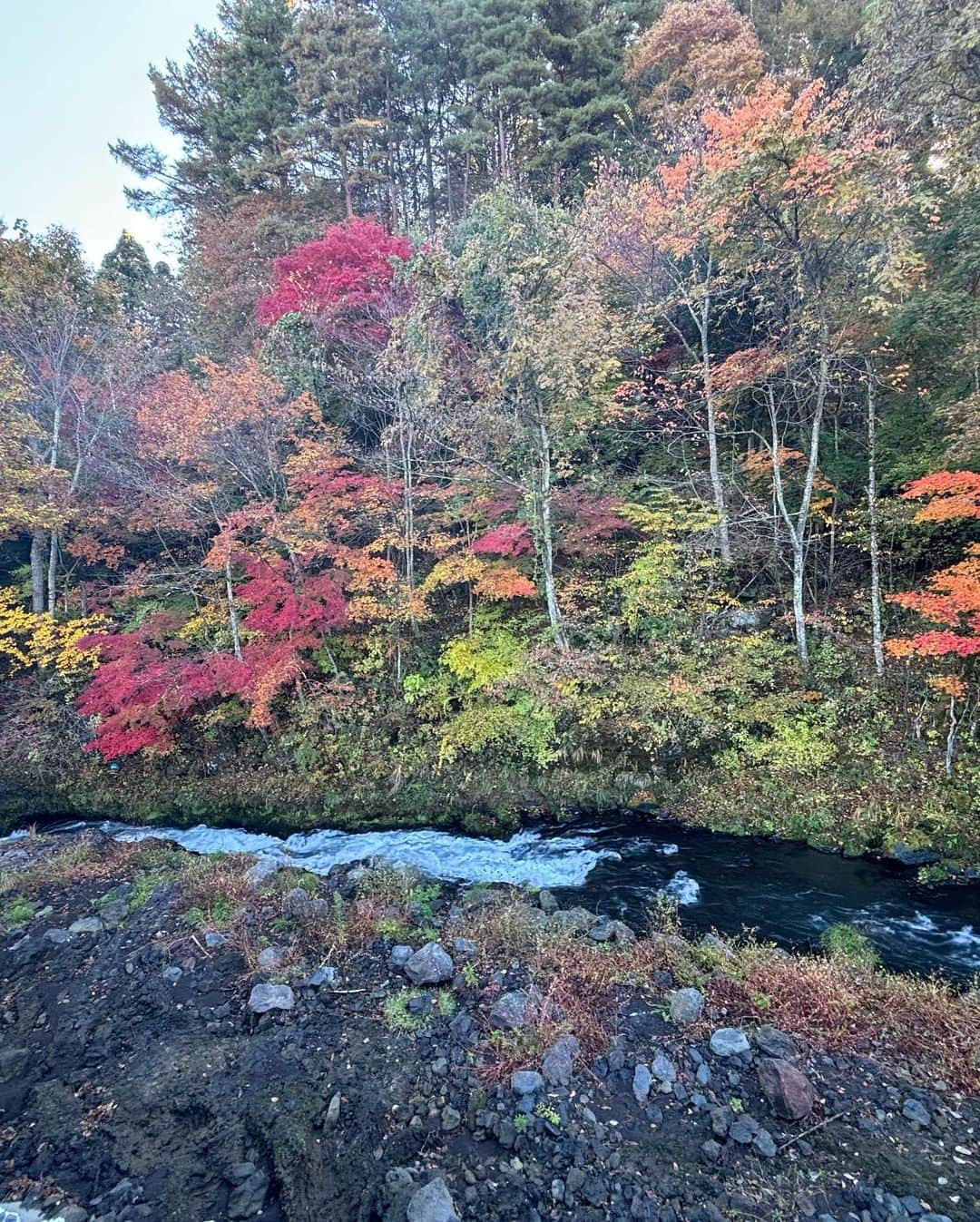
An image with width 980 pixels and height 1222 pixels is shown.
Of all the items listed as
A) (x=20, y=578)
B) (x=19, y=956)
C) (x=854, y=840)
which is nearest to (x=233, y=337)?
(x=20, y=578)

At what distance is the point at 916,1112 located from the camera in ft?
12.5

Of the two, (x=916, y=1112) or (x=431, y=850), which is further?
(x=431, y=850)

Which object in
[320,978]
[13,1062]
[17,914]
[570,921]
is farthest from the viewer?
[17,914]

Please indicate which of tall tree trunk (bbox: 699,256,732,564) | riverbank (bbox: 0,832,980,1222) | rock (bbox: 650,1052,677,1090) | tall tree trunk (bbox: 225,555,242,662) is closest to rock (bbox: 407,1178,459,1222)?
riverbank (bbox: 0,832,980,1222)

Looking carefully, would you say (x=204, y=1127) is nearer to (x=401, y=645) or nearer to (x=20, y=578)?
(x=401, y=645)

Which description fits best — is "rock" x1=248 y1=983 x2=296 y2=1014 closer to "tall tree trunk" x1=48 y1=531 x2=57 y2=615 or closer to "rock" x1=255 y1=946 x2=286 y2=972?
"rock" x1=255 y1=946 x2=286 y2=972

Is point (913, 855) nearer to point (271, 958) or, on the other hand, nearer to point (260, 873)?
point (271, 958)

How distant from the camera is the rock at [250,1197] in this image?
3416 mm

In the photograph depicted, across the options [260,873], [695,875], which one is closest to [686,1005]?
[695,875]

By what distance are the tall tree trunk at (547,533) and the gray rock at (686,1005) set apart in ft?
19.3

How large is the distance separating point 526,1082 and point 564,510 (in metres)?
8.95

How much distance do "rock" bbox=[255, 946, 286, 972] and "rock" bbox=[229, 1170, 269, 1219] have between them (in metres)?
1.92

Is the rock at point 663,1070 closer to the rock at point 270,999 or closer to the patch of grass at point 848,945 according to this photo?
the patch of grass at point 848,945

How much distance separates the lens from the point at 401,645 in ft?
37.6
